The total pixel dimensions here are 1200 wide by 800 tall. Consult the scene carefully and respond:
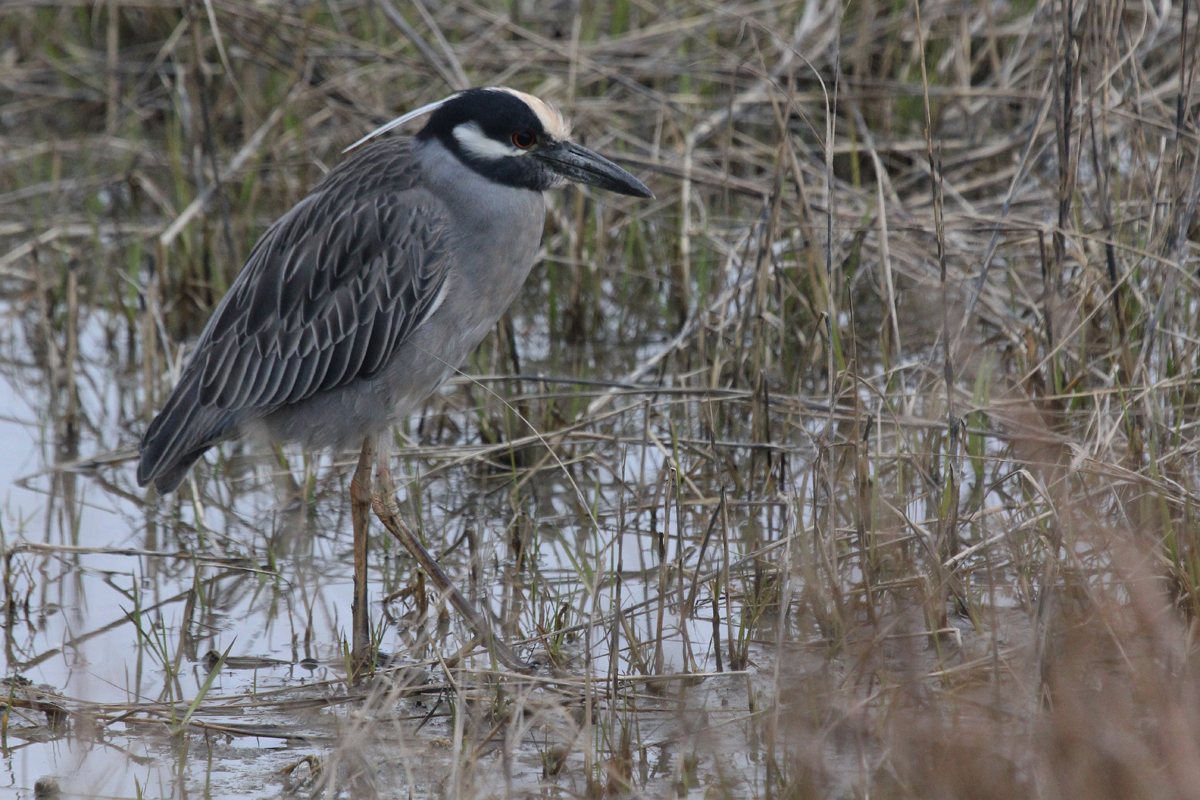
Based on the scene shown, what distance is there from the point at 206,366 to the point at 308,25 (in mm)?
2456

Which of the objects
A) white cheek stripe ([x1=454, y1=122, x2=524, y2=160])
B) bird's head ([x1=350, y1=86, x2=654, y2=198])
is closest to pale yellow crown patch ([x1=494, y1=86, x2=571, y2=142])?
bird's head ([x1=350, y1=86, x2=654, y2=198])

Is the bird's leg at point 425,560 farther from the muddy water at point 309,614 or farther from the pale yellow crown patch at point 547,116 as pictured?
the pale yellow crown patch at point 547,116

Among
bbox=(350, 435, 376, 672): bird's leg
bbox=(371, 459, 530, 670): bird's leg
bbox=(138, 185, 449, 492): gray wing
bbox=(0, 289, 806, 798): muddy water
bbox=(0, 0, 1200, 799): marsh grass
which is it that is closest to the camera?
bbox=(0, 0, 1200, 799): marsh grass

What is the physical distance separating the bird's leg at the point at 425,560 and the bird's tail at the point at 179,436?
0.49 meters

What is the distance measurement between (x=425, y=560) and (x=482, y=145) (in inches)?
49.8

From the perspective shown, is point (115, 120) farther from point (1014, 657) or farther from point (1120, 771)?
point (1120, 771)

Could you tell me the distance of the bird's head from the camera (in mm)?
4152

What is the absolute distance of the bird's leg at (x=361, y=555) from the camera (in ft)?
12.4

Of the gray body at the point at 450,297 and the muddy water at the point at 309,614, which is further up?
the gray body at the point at 450,297

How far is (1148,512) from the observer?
3549 mm

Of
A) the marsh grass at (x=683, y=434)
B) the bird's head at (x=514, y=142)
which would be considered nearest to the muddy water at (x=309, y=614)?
the marsh grass at (x=683, y=434)

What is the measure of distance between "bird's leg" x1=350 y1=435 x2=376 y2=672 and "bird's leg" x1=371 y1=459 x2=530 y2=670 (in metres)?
0.04

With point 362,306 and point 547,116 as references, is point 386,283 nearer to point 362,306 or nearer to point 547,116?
point 362,306

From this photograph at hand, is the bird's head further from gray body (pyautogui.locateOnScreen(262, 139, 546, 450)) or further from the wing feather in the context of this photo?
the wing feather
